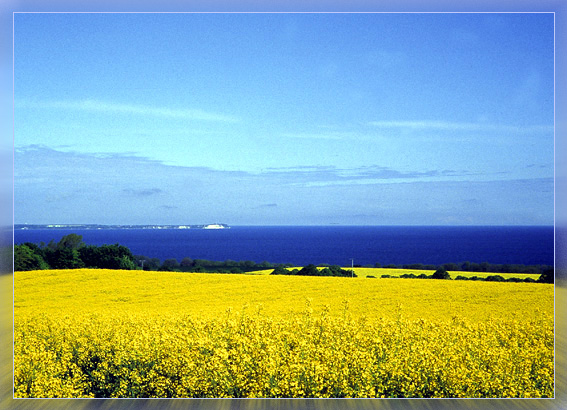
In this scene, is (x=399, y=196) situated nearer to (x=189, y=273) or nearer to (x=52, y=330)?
(x=189, y=273)

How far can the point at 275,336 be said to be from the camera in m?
4.65

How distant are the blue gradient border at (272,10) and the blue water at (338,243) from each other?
10.9 inches

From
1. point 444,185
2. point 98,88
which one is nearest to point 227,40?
point 98,88

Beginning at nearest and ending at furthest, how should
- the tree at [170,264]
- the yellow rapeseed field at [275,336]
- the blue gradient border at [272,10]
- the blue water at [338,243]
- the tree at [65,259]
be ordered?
the blue gradient border at [272,10], the yellow rapeseed field at [275,336], the blue water at [338,243], the tree at [170,264], the tree at [65,259]

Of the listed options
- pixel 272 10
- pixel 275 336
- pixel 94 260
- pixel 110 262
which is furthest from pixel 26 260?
pixel 272 10

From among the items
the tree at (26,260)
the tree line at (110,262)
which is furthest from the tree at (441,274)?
the tree at (26,260)

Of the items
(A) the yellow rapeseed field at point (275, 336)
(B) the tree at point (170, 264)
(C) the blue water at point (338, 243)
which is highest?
(C) the blue water at point (338, 243)

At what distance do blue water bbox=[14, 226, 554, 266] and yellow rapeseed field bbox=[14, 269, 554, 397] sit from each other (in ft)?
0.67

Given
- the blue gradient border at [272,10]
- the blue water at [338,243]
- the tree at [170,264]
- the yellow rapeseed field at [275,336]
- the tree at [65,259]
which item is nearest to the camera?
the blue gradient border at [272,10]

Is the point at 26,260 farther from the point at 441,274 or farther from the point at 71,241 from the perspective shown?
the point at 441,274

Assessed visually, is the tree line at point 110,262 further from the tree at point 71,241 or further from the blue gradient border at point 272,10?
the blue gradient border at point 272,10

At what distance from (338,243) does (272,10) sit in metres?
2.09

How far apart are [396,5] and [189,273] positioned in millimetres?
2932

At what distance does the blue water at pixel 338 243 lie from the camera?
4.60 m
